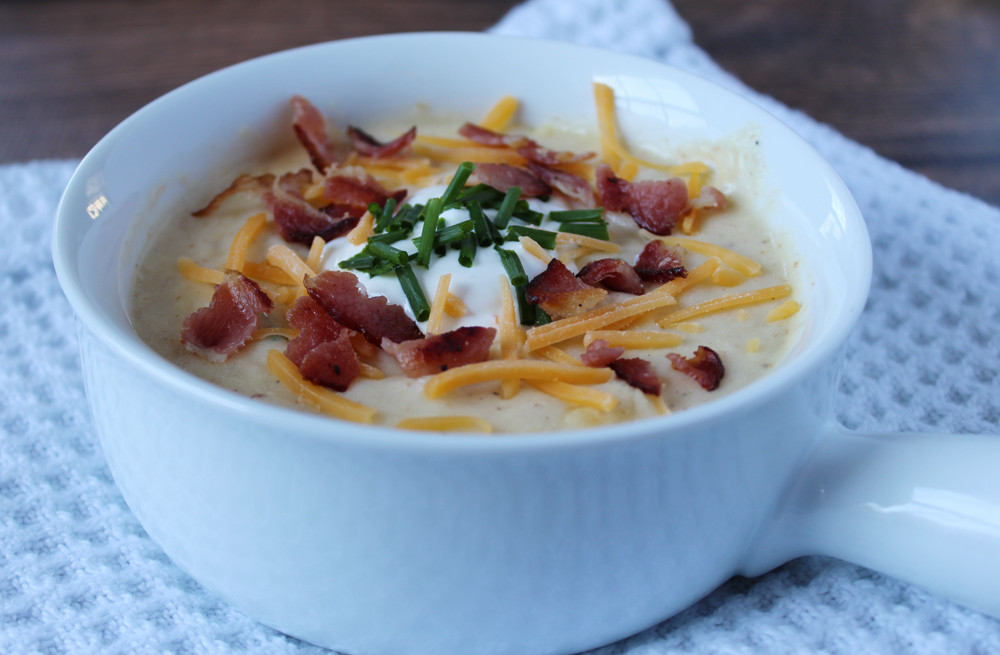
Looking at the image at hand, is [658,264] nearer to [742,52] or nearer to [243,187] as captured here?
[243,187]

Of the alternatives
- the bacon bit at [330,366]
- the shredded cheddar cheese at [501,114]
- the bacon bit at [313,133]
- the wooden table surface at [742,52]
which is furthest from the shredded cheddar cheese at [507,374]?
the wooden table surface at [742,52]

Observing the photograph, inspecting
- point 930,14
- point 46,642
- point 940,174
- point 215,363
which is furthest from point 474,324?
point 930,14

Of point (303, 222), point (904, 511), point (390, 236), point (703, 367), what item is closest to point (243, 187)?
point (303, 222)

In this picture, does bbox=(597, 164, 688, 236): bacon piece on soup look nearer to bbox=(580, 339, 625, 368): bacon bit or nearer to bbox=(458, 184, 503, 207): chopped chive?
bbox=(458, 184, 503, 207): chopped chive

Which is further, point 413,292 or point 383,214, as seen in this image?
point 383,214

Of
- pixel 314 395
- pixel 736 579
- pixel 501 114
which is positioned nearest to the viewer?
pixel 314 395

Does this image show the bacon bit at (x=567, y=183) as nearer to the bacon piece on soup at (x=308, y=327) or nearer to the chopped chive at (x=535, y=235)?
the chopped chive at (x=535, y=235)

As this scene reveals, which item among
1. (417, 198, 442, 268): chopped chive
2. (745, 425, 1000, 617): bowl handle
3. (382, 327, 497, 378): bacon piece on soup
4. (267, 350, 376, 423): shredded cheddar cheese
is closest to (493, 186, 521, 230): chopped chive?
(417, 198, 442, 268): chopped chive

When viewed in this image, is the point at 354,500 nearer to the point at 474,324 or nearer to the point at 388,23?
the point at 474,324
